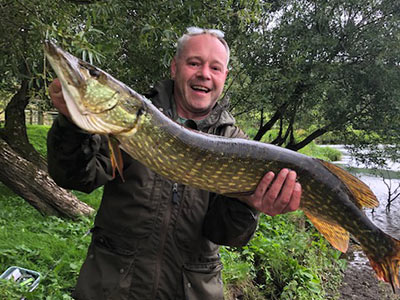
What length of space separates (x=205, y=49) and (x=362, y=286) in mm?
4368

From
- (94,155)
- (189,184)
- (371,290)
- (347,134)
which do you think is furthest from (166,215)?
(347,134)

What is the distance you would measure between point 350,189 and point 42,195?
3732 millimetres

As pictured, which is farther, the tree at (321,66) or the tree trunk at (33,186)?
the tree at (321,66)

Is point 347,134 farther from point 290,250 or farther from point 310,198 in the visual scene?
point 310,198

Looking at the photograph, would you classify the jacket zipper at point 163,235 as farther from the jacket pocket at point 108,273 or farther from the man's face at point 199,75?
the man's face at point 199,75

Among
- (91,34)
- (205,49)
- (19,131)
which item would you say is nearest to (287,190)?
(205,49)

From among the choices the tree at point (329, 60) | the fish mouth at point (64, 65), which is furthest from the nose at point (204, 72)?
the tree at point (329, 60)

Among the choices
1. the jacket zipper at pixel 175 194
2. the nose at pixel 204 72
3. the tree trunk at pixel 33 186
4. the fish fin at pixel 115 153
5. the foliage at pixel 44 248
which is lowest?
the foliage at pixel 44 248

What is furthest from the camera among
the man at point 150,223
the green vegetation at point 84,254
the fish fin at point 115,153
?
the green vegetation at point 84,254

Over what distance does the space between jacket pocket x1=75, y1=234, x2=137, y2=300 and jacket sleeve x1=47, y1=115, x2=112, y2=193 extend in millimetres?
283

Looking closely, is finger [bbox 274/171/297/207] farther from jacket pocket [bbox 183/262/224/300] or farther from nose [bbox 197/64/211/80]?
nose [bbox 197/64/211/80]

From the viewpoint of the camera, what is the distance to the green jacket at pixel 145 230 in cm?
137

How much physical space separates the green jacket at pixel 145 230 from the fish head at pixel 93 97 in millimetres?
148

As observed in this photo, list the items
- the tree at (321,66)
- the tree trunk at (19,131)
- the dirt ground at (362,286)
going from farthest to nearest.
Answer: the tree at (321,66)
the tree trunk at (19,131)
the dirt ground at (362,286)
